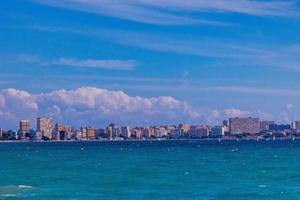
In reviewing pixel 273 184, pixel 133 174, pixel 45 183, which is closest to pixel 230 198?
pixel 273 184

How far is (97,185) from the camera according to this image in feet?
286

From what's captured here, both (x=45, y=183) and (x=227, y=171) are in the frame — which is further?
(x=227, y=171)

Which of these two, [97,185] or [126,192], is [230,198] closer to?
[126,192]

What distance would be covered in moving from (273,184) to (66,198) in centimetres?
2779

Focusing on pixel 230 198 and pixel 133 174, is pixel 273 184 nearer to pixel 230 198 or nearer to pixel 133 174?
pixel 230 198

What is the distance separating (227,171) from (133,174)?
15.1 metres

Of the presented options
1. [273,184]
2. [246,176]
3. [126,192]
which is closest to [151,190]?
[126,192]

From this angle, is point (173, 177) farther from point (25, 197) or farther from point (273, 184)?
point (25, 197)

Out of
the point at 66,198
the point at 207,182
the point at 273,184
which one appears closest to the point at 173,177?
the point at 207,182

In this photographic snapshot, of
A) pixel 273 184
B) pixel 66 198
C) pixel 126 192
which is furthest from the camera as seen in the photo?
pixel 273 184

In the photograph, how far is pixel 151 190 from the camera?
7862 centimetres

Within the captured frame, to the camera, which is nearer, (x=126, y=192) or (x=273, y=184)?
(x=126, y=192)

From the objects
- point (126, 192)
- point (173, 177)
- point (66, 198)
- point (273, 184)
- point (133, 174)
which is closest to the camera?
point (66, 198)

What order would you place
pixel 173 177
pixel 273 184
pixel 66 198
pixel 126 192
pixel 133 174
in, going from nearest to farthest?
pixel 66 198 → pixel 126 192 → pixel 273 184 → pixel 173 177 → pixel 133 174
